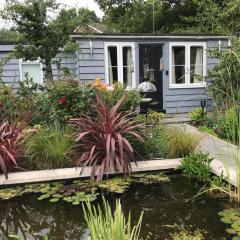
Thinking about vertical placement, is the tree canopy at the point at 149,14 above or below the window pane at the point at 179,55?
above

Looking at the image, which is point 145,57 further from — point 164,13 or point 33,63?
point 164,13

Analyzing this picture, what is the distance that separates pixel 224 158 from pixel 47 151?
2.59 m

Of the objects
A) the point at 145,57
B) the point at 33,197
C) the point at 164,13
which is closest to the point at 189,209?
the point at 33,197

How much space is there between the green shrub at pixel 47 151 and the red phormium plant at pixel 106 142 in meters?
0.25

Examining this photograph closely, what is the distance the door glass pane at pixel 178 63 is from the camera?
31.0 feet

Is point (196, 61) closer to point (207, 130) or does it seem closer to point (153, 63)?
point (153, 63)

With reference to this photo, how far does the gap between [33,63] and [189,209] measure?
6.55 meters

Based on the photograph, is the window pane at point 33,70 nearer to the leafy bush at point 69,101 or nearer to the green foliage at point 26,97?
the green foliage at point 26,97

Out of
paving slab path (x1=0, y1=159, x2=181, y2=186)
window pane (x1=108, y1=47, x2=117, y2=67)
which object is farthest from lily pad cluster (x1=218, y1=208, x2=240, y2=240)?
window pane (x1=108, y1=47, x2=117, y2=67)

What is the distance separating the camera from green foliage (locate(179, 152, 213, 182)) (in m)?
4.27

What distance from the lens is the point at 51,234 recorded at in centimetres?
311

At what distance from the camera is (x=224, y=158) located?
491 cm

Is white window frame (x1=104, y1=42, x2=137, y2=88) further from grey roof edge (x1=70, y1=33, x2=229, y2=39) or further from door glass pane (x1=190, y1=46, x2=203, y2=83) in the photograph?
door glass pane (x1=190, y1=46, x2=203, y2=83)

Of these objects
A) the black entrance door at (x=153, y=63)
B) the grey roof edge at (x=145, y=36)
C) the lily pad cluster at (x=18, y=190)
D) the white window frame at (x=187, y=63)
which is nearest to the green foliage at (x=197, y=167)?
the lily pad cluster at (x=18, y=190)
